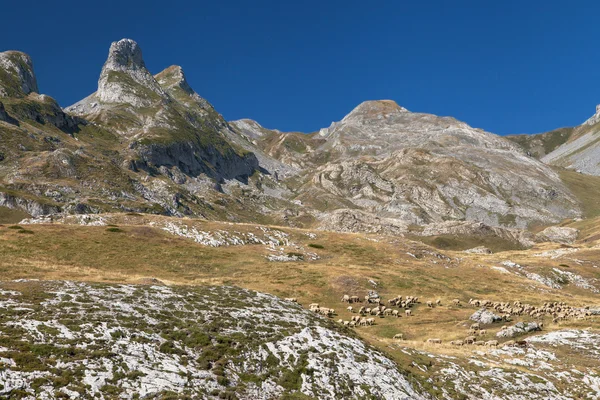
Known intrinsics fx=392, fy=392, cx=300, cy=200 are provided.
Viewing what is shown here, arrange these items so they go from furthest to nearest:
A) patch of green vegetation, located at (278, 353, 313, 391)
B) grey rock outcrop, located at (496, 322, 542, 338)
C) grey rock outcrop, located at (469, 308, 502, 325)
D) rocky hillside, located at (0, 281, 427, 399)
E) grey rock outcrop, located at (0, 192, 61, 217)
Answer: grey rock outcrop, located at (0, 192, 61, 217) < grey rock outcrop, located at (469, 308, 502, 325) < grey rock outcrop, located at (496, 322, 542, 338) < patch of green vegetation, located at (278, 353, 313, 391) < rocky hillside, located at (0, 281, 427, 399)

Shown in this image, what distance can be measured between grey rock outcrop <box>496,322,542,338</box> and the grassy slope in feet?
5.26

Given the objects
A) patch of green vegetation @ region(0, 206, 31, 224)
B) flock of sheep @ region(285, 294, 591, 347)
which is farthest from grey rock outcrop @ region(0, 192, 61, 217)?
flock of sheep @ region(285, 294, 591, 347)

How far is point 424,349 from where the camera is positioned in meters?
35.4

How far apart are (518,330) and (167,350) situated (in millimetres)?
39328

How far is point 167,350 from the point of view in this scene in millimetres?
22266

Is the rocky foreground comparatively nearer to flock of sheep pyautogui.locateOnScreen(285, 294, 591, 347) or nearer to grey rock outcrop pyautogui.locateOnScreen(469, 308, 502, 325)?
flock of sheep pyautogui.locateOnScreen(285, 294, 591, 347)

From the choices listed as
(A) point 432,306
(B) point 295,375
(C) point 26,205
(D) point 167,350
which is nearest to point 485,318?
(A) point 432,306

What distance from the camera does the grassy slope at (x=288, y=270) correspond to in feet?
173

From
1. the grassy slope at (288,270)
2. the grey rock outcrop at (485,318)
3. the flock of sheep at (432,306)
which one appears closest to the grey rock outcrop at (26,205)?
the grassy slope at (288,270)

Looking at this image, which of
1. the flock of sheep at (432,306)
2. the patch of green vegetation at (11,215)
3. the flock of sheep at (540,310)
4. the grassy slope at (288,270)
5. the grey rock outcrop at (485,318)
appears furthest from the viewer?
the patch of green vegetation at (11,215)

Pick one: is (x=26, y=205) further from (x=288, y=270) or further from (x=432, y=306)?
(x=432, y=306)

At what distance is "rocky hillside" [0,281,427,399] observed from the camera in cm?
1823

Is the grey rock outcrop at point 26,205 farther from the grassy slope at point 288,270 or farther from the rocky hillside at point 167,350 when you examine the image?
the rocky hillside at point 167,350

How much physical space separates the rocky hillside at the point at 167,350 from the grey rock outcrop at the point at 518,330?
23703 millimetres
